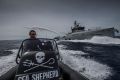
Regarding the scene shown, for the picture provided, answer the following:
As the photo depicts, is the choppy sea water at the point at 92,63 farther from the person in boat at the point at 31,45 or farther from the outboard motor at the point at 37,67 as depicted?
the person in boat at the point at 31,45

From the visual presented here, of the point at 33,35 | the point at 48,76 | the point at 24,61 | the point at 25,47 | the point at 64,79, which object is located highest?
the point at 33,35

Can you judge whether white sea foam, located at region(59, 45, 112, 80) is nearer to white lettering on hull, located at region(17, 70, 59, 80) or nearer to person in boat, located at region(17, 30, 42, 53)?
white lettering on hull, located at region(17, 70, 59, 80)

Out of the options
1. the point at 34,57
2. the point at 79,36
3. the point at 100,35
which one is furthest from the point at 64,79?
the point at 79,36

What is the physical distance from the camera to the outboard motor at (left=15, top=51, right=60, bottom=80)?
234cm

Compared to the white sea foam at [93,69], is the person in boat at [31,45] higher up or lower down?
higher up

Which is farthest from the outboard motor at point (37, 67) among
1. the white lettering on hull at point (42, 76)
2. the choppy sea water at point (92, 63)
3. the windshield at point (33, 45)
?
the choppy sea water at point (92, 63)

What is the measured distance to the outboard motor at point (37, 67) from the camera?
2.34 metres

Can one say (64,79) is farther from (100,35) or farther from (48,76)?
(100,35)

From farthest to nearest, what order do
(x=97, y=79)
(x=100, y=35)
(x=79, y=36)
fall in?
(x=79, y=36)
(x=100, y=35)
(x=97, y=79)

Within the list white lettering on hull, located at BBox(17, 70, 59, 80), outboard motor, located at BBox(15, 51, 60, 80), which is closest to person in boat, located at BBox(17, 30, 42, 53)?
outboard motor, located at BBox(15, 51, 60, 80)

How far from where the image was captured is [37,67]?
2.44 m

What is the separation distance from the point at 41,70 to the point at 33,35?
1.66 m

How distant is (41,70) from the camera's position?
2449mm

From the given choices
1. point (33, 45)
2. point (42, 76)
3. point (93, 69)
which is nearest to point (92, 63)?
point (93, 69)
